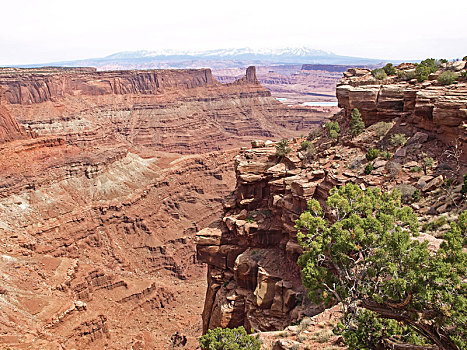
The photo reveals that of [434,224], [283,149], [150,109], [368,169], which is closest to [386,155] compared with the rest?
[368,169]

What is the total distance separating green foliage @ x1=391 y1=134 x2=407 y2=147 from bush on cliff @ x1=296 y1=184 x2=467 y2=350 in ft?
38.5

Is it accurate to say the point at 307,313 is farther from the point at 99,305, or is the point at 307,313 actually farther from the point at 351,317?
the point at 99,305

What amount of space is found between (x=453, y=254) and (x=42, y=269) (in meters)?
54.9

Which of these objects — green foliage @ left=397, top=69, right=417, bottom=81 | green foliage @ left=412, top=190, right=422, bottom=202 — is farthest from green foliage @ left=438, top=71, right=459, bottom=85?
green foliage @ left=412, top=190, right=422, bottom=202

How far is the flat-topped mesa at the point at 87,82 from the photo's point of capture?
12619cm

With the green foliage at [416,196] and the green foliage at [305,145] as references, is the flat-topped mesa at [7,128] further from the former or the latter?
the green foliage at [416,196]

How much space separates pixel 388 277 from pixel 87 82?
14932 centimetres

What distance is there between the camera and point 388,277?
691 inches

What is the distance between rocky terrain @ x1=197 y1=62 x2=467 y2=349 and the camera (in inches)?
990

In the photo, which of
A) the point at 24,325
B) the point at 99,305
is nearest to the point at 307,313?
the point at 24,325

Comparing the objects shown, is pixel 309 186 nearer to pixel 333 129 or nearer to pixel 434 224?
pixel 333 129

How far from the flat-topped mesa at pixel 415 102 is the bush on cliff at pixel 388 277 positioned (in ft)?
34.9

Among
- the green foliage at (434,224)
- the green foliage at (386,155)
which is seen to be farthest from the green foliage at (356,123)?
the green foliage at (434,224)

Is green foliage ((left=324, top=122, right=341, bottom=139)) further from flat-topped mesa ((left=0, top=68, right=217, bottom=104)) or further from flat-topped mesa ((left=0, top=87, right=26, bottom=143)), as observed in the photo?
flat-topped mesa ((left=0, top=68, right=217, bottom=104))
